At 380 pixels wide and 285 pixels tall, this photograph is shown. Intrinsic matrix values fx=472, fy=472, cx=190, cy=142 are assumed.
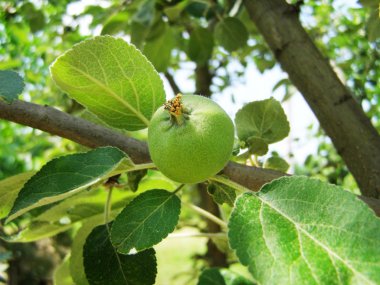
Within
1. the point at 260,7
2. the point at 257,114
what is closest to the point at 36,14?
the point at 260,7

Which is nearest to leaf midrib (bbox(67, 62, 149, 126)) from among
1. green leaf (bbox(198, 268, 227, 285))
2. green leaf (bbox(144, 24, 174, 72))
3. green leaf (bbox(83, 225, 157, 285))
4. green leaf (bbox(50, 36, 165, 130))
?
green leaf (bbox(50, 36, 165, 130))

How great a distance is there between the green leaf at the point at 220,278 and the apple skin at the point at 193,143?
22.1 inches

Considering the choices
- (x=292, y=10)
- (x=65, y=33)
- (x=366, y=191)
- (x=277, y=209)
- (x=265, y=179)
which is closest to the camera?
(x=277, y=209)

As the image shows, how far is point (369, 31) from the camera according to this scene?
1.32 metres

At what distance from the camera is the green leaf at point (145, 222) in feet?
2.46

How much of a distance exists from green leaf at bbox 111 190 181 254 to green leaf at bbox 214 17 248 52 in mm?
1035

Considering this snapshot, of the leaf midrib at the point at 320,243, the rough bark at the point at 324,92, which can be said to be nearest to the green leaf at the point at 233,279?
the rough bark at the point at 324,92

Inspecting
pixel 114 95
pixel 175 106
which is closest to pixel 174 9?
pixel 114 95

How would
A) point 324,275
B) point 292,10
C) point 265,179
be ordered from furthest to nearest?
point 292,10 → point 265,179 → point 324,275

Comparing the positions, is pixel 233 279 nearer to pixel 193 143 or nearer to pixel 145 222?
pixel 145 222

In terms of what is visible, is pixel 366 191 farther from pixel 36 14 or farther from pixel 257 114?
pixel 36 14

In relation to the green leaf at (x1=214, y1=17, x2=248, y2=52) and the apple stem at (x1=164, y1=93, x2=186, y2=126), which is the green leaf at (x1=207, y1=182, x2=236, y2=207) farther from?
the green leaf at (x1=214, y1=17, x2=248, y2=52)

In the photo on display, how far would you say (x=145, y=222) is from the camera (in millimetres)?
778

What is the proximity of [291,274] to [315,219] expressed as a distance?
0.09 metres
